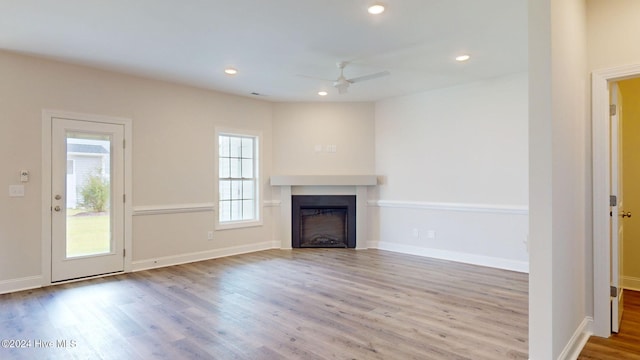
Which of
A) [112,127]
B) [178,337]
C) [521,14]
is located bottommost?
[178,337]

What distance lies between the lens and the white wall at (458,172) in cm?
493

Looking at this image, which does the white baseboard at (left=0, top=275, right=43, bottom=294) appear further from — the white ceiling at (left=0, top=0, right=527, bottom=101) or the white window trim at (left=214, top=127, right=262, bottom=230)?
the white ceiling at (left=0, top=0, right=527, bottom=101)

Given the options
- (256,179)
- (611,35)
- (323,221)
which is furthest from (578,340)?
(256,179)

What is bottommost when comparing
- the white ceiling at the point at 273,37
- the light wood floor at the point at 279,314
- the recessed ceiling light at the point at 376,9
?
the light wood floor at the point at 279,314

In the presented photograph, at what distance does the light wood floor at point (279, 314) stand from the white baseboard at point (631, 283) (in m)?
1.03

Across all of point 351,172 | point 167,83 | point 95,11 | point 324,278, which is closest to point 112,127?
point 167,83

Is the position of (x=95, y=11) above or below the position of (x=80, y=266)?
above

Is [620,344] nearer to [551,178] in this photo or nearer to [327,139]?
[551,178]

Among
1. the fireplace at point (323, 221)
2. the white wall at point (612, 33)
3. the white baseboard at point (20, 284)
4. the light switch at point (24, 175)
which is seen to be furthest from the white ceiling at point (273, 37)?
the white baseboard at point (20, 284)

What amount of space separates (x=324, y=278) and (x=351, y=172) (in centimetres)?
252

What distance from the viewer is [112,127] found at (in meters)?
4.77

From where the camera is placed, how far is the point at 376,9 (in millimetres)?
3020

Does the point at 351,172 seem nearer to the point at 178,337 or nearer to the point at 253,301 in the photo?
the point at 253,301

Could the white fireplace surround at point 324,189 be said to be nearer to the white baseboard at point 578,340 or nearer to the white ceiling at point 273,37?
the white ceiling at point 273,37
